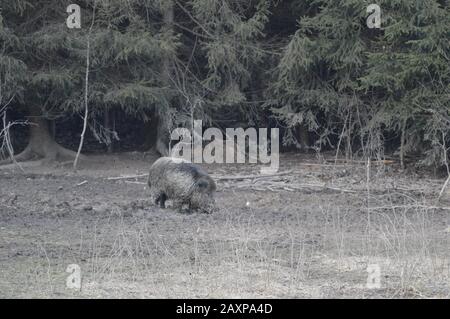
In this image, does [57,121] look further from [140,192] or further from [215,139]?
[140,192]

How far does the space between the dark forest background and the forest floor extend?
1.78m

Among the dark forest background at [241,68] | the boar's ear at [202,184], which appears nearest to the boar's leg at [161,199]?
the boar's ear at [202,184]

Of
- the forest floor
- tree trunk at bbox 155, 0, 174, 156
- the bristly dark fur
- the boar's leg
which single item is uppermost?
tree trunk at bbox 155, 0, 174, 156

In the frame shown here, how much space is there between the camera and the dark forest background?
16641 millimetres

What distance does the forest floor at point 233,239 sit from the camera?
809cm

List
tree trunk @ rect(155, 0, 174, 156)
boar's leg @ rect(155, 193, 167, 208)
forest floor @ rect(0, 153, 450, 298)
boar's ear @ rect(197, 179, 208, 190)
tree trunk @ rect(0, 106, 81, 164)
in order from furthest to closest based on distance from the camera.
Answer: tree trunk @ rect(0, 106, 81, 164) < tree trunk @ rect(155, 0, 174, 156) < boar's leg @ rect(155, 193, 167, 208) < boar's ear @ rect(197, 179, 208, 190) < forest floor @ rect(0, 153, 450, 298)

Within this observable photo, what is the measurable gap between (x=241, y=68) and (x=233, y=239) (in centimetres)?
878

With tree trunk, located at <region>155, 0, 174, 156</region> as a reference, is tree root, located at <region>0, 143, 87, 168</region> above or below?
below

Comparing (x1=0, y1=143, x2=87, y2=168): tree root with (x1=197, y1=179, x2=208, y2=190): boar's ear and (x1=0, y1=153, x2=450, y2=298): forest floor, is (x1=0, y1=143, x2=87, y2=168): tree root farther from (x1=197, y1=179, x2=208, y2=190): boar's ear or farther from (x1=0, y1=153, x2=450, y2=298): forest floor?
(x1=197, y1=179, x2=208, y2=190): boar's ear

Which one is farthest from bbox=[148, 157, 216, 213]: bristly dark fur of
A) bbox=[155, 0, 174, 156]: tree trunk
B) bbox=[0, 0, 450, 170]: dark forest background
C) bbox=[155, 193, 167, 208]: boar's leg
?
bbox=[155, 0, 174, 156]: tree trunk

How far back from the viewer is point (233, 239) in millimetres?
10383

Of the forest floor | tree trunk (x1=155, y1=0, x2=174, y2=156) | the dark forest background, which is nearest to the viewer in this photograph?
the forest floor

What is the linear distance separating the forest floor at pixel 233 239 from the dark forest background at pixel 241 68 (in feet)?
5.83

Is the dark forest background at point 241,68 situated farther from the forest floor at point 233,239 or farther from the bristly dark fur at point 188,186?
the bristly dark fur at point 188,186
